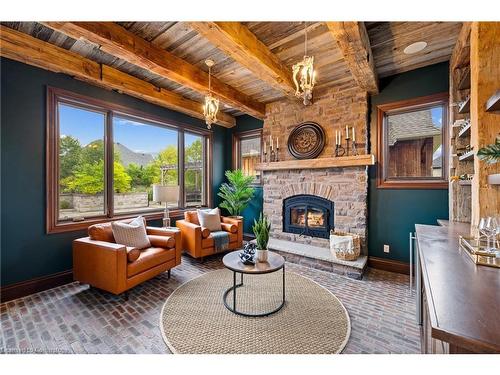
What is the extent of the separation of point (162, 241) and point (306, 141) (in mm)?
2884

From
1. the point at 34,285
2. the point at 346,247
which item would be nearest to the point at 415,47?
the point at 346,247

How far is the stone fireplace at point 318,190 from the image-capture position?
3.40 metres

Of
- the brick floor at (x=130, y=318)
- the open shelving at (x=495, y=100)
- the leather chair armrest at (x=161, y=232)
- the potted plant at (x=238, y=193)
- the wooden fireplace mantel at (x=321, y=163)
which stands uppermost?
the open shelving at (x=495, y=100)

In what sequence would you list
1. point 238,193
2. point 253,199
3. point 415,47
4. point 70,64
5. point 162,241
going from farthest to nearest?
point 253,199
point 238,193
point 162,241
point 70,64
point 415,47

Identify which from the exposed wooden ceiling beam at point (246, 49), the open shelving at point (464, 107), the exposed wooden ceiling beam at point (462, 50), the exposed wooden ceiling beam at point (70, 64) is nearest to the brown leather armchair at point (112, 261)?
the exposed wooden ceiling beam at point (70, 64)

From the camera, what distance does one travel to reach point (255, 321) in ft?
6.79

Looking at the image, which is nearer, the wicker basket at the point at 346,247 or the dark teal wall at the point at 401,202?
the dark teal wall at the point at 401,202

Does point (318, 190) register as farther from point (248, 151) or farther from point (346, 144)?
point (248, 151)

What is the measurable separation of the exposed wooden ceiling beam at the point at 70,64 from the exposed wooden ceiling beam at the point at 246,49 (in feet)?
6.03

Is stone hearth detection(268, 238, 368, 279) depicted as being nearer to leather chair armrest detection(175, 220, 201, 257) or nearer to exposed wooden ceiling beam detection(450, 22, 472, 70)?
leather chair armrest detection(175, 220, 201, 257)

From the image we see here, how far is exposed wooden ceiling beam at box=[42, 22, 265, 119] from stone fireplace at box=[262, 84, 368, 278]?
53.2 inches

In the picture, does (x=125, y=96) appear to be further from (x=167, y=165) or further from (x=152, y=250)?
(x=152, y=250)

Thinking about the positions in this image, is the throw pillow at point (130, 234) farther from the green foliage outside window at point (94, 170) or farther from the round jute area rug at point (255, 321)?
the green foliage outside window at point (94, 170)

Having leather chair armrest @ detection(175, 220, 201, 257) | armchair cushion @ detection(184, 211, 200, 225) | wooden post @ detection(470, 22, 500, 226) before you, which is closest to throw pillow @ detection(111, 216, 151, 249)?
leather chair armrest @ detection(175, 220, 201, 257)
